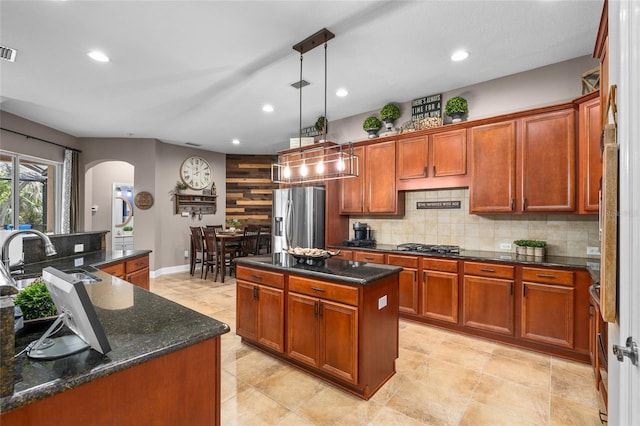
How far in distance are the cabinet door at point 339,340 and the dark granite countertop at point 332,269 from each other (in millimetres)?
205

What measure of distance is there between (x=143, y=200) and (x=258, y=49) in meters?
4.66

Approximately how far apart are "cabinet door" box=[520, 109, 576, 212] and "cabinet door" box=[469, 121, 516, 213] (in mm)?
108

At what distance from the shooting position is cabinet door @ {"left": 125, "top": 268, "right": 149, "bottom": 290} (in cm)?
319

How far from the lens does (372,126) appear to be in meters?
4.47

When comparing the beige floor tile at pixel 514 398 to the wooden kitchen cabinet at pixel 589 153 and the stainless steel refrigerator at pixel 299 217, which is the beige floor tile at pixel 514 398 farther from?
the stainless steel refrigerator at pixel 299 217

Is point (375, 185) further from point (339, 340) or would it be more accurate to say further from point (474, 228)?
point (339, 340)

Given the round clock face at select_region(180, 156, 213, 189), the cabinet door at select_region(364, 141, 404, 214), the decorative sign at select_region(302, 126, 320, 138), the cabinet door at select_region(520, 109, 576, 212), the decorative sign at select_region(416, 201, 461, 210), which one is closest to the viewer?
the cabinet door at select_region(520, 109, 576, 212)

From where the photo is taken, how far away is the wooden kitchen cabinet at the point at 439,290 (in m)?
3.36

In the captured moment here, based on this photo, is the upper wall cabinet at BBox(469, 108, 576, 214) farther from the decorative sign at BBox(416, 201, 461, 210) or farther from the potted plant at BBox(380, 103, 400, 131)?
the potted plant at BBox(380, 103, 400, 131)

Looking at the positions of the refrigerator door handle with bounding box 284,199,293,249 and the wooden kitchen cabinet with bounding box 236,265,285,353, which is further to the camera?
the refrigerator door handle with bounding box 284,199,293,249

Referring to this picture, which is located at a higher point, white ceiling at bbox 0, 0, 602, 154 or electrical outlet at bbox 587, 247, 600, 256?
white ceiling at bbox 0, 0, 602, 154

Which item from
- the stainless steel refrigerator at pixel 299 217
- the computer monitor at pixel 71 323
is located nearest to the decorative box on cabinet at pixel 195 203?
the stainless steel refrigerator at pixel 299 217

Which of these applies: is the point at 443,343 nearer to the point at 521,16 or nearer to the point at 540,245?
the point at 540,245

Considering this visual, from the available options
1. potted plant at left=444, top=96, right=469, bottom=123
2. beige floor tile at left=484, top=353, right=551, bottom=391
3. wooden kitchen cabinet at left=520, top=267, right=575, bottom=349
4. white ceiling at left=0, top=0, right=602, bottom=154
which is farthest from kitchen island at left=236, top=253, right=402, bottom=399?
potted plant at left=444, top=96, right=469, bottom=123
